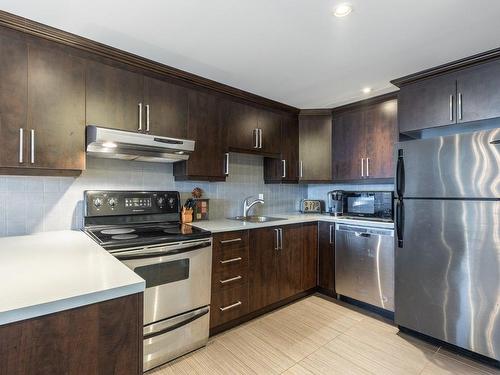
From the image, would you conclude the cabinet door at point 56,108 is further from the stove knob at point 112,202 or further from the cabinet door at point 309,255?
the cabinet door at point 309,255

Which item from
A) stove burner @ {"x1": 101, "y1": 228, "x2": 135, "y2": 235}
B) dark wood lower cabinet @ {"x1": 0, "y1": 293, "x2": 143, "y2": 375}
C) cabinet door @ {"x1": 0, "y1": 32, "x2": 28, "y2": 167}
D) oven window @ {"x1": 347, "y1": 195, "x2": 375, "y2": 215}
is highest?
cabinet door @ {"x1": 0, "y1": 32, "x2": 28, "y2": 167}

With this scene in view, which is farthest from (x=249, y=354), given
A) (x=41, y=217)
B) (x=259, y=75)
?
→ (x=259, y=75)

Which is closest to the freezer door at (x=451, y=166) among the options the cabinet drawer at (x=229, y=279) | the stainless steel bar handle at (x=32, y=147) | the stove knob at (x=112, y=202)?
the cabinet drawer at (x=229, y=279)

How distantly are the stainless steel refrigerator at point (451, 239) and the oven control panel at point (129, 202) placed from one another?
2.05m

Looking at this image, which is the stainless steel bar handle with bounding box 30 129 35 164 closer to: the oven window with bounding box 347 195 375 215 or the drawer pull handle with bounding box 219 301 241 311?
the drawer pull handle with bounding box 219 301 241 311

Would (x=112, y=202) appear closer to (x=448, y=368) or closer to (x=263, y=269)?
(x=263, y=269)

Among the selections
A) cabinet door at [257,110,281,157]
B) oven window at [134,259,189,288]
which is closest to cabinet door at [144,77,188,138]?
cabinet door at [257,110,281,157]

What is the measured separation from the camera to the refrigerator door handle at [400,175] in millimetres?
2311

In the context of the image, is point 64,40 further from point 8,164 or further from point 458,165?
point 458,165

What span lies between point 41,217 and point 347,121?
10.3 ft

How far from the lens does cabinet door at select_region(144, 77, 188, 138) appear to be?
2.17m

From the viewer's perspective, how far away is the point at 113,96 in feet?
6.54

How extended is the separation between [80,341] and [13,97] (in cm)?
158

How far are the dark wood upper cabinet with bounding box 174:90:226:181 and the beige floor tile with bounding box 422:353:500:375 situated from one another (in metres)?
2.19
